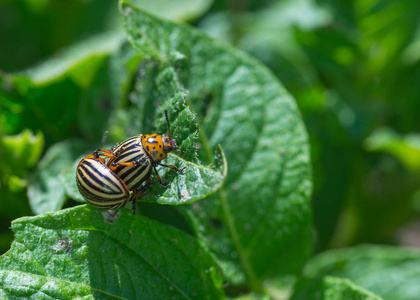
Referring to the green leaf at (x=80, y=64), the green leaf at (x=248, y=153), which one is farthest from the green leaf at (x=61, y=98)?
the green leaf at (x=248, y=153)

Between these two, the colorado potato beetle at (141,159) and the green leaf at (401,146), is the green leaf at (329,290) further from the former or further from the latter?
the green leaf at (401,146)

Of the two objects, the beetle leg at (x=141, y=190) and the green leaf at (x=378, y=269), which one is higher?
the beetle leg at (x=141, y=190)

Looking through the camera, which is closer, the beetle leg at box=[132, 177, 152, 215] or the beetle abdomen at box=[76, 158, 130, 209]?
the beetle abdomen at box=[76, 158, 130, 209]

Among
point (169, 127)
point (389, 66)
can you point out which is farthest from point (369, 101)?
point (169, 127)

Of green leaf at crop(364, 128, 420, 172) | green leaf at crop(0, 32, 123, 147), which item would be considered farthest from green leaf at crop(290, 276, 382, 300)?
green leaf at crop(0, 32, 123, 147)

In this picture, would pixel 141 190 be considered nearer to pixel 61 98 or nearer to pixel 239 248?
pixel 239 248

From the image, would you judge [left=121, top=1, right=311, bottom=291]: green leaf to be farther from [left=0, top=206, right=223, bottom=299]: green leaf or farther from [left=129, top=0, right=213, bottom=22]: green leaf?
[left=129, top=0, right=213, bottom=22]: green leaf
